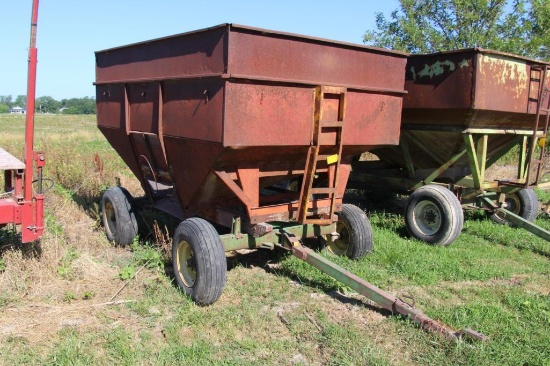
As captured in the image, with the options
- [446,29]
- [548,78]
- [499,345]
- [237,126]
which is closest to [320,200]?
[237,126]

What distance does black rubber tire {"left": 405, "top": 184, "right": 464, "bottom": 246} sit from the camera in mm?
6598

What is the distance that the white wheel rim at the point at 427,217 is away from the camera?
686 centimetres

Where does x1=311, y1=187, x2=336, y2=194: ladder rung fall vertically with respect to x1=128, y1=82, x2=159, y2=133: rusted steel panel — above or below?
below

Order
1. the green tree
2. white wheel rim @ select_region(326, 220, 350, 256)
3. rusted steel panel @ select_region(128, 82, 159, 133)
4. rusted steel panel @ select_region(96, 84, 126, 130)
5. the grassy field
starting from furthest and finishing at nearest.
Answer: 1. the green tree
2. rusted steel panel @ select_region(96, 84, 126, 130)
3. white wheel rim @ select_region(326, 220, 350, 256)
4. rusted steel panel @ select_region(128, 82, 159, 133)
5. the grassy field

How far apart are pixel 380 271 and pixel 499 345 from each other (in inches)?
68.2

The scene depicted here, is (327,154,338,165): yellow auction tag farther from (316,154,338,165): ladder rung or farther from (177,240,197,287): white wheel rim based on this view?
(177,240,197,287): white wheel rim

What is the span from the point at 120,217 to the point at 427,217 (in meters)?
4.14

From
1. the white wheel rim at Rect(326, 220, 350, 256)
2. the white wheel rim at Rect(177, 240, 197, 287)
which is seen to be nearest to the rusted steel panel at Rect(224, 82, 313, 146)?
the white wheel rim at Rect(177, 240, 197, 287)

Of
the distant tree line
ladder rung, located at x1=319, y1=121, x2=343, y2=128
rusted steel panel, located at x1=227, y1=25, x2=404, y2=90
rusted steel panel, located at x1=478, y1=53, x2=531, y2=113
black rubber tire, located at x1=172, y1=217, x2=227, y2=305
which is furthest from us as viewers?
the distant tree line

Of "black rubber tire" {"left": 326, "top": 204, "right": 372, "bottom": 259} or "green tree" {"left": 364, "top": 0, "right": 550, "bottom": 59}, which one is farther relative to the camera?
"green tree" {"left": 364, "top": 0, "right": 550, "bottom": 59}

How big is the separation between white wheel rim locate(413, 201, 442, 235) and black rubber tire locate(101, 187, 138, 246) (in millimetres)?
3849

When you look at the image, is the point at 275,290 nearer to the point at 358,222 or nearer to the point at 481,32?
the point at 358,222

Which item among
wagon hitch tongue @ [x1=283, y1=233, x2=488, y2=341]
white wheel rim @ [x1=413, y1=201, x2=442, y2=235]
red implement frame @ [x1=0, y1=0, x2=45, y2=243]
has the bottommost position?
wagon hitch tongue @ [x1=283, y1=233, x2=488, y2=341]

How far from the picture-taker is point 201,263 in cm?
451
